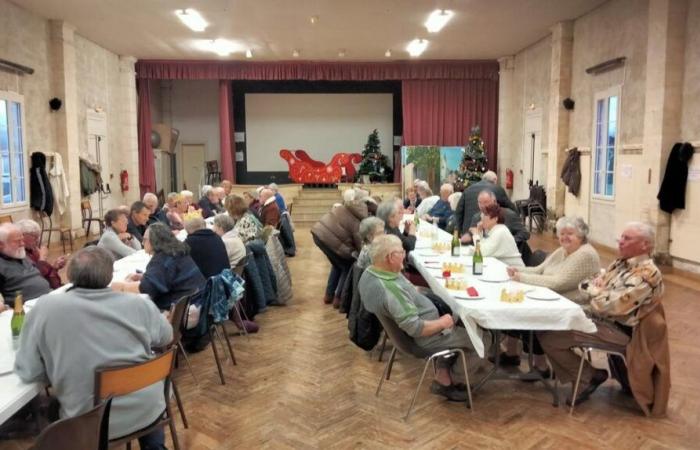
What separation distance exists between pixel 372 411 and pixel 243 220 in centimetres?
300

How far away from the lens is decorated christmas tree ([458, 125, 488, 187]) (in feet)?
48.7

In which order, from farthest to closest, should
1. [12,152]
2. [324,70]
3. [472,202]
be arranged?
[324,70] → [12,152] → [472,202]

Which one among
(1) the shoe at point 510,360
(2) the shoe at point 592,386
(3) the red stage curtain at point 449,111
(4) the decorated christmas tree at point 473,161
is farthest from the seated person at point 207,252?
(3) the red stage curtain at point 449,111

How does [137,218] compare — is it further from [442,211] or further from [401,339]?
[442,211]

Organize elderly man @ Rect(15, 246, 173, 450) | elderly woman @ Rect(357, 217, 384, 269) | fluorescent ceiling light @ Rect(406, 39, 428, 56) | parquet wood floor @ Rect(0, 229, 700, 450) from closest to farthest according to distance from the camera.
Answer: elderly man @ Rect(15, 246, 173, 450), parquet wood floor @ Rect(0, 229, 700, 450), elderly woman @ Rect(357, 217, 384, 269), fluorescent ceiling light @ Rect(406, 39, 428, 56)

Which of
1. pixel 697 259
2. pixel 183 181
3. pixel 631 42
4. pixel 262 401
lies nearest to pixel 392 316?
pixel 262 401

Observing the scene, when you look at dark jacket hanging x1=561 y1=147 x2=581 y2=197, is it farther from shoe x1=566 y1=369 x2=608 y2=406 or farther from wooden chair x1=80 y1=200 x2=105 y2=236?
wooden chair x1=80 y1=200 x2=105 y2=236

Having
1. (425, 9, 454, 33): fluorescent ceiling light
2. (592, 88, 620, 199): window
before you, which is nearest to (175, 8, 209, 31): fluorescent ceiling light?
(425, 9, 454, 33): fluorescent ceiling light

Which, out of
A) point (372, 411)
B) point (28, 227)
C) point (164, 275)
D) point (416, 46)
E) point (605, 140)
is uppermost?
point (416, 46)

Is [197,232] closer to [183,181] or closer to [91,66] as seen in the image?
[91,66]

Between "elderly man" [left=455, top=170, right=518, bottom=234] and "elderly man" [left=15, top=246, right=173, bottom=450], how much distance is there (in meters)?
4.98

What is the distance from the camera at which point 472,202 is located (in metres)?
6.99

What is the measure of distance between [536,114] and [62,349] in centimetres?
1269

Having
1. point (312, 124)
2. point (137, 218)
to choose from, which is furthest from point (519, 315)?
point (312, 124)
